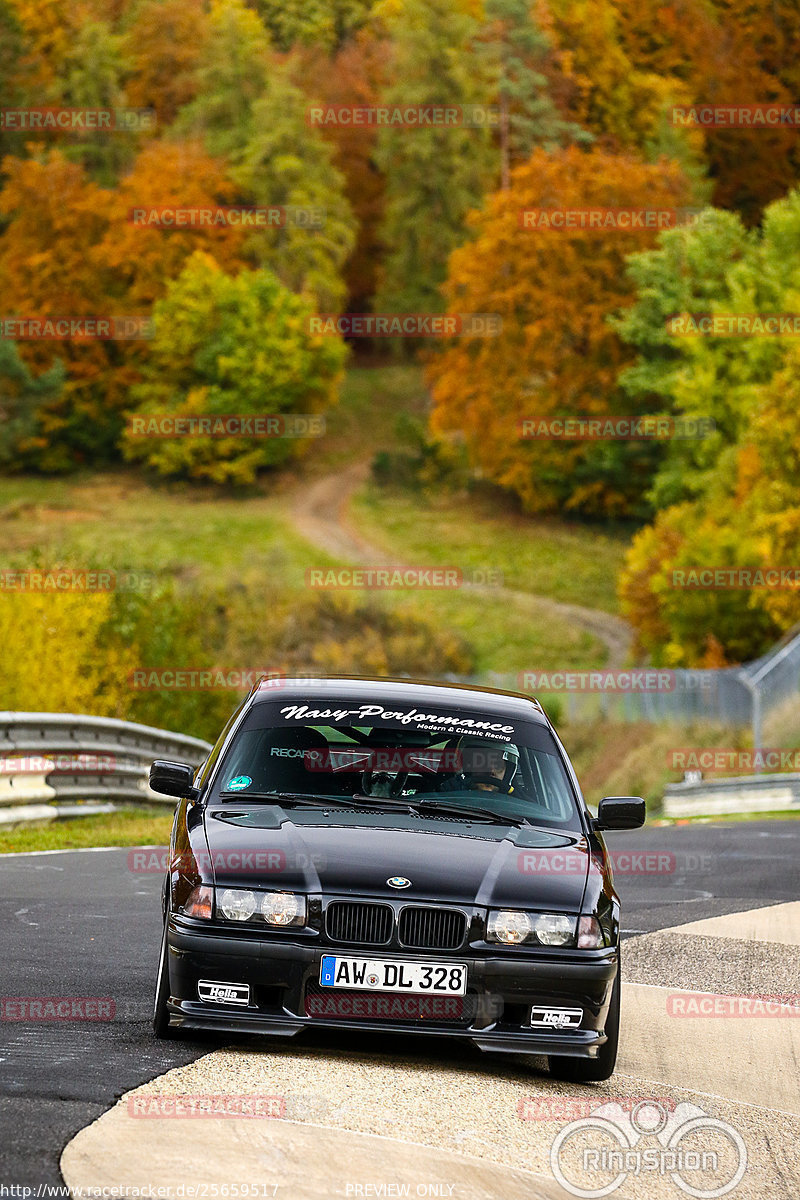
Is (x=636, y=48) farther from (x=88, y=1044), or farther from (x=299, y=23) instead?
(x=88, y=1044)

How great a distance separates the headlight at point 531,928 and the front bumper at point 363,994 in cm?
5

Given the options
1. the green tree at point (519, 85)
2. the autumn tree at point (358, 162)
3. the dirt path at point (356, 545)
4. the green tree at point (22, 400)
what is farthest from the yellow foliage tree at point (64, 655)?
the autumn tree at point (358, 162)

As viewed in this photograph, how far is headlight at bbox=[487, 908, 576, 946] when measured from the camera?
7.18 meters

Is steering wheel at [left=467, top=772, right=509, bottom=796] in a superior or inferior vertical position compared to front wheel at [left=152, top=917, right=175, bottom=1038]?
superior

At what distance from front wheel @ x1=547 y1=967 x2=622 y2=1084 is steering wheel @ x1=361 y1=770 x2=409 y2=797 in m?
1.33

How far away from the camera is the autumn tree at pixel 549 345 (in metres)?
79.7

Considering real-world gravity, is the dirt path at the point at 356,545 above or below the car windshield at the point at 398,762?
below

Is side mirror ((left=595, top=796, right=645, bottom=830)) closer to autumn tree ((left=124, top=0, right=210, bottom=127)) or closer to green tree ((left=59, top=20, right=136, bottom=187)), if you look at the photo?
green tree ((left=59, top=20, right=136, bottom=187))

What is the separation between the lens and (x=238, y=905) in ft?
23.5

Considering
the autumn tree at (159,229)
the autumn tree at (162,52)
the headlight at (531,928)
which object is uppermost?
the autumn tree at (162,52)

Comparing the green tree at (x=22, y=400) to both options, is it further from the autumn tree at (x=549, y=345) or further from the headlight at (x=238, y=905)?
the headlight at (x=238, y=905)

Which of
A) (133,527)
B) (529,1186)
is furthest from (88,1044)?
(133,527)

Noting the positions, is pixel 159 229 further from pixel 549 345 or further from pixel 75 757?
pixel 75 757

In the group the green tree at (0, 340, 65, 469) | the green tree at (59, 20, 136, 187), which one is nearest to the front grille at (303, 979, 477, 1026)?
the green tree at (0, 340, 65, 469)
